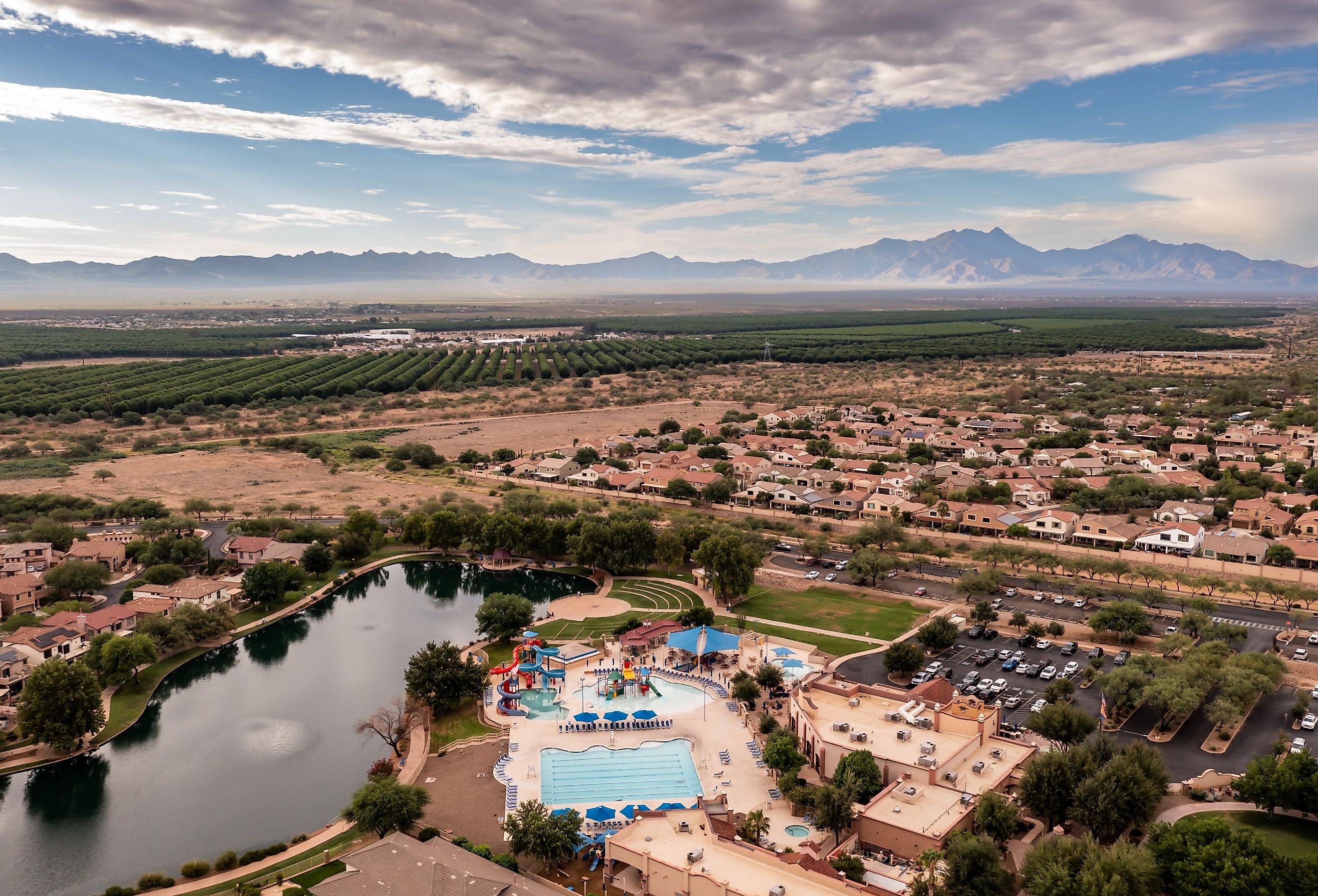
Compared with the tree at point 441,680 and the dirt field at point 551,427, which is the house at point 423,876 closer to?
the tree at point 441,680

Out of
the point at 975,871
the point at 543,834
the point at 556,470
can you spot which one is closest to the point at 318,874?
the point at 543,834

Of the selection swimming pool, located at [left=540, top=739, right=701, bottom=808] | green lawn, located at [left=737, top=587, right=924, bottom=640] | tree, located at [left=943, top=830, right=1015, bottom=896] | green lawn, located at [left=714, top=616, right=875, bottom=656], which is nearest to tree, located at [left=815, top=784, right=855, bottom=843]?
tree, located at [left=943, top=830, right=1015, bottom=896]

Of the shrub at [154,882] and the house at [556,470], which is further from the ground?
the house at [556,470]

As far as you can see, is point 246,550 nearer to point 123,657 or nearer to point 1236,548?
point 123,657

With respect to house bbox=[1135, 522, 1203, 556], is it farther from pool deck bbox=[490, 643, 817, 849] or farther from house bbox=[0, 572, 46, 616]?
house bbox=[0, 572, 46, 616]

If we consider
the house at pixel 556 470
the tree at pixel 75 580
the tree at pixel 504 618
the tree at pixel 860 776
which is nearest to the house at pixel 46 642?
the tree at pixel 75 580

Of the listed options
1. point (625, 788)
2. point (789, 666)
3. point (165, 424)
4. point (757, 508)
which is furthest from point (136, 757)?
point (165, 424)
